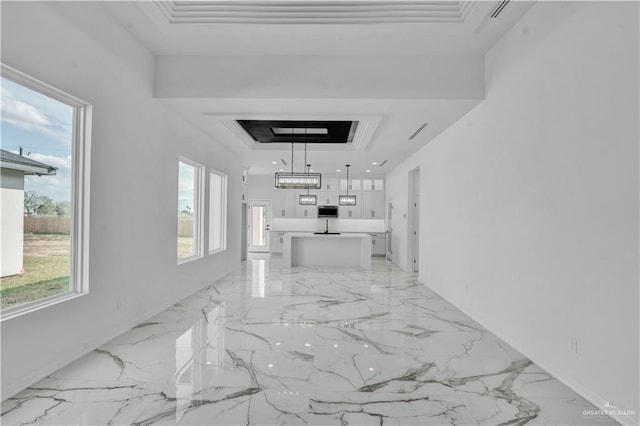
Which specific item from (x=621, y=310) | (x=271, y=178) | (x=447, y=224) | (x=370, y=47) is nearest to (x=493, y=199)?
(x=447, y=224)

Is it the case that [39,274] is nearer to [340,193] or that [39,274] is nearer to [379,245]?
[340,193]

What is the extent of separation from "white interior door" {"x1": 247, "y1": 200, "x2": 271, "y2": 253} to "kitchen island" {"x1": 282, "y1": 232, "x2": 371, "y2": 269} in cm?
318

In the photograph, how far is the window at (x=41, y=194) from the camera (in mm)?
2436

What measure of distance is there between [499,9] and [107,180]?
416 cm

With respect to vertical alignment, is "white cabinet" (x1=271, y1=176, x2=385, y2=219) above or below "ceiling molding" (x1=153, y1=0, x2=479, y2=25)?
below

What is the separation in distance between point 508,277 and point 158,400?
3.44 metres

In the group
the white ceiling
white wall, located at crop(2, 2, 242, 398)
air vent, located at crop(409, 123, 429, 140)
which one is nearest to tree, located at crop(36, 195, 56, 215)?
white wall, located at crop(2, 2, 242, 398)

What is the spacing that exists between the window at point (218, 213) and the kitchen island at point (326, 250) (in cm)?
239

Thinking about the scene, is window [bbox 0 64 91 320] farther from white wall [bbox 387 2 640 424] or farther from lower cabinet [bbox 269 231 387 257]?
lower cabinet [bbox 269 231 387 257]

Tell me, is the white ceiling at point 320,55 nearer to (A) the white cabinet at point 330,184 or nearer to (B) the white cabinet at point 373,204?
(A) the white cabinet at point 330,184

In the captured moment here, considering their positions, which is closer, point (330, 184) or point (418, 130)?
point (418, 130)

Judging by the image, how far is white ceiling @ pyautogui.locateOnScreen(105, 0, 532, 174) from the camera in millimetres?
3207

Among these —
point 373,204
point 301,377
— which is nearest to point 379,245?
point 373,204

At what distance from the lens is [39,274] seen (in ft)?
8.88
